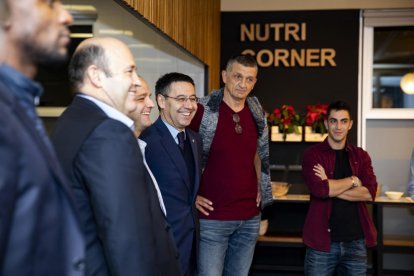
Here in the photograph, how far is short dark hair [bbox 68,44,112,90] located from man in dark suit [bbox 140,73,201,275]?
0.98 metres

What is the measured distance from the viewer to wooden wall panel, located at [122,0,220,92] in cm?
297

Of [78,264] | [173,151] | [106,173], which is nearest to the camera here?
[78,264]

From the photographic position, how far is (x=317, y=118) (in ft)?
17.4

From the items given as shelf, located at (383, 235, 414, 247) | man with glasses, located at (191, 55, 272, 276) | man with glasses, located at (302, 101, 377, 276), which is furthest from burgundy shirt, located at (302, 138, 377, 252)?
shelf, located at (383, 235, 414, 247)

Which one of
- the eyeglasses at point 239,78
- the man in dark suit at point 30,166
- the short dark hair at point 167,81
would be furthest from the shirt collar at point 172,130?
the man in dark suit at point 30,166

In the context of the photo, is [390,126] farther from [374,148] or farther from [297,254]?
[297,254]

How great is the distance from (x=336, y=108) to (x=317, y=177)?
1.61ft

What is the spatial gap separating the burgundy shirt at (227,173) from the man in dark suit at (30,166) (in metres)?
2.11

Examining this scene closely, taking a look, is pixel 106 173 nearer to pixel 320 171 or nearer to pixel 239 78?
pixel 239 78

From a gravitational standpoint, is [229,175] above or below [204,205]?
above

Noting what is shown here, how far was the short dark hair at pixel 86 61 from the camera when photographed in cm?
162

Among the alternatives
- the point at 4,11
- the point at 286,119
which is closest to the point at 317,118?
the point at 286,119

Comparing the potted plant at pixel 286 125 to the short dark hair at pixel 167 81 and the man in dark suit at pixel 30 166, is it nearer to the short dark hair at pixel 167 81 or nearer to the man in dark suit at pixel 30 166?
the short dark hair at pixel 167 81

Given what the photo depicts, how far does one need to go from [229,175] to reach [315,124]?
230 cm
